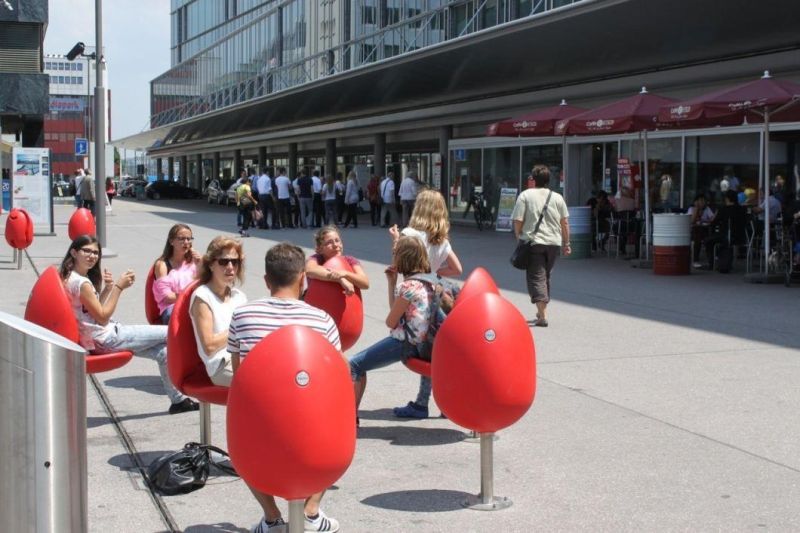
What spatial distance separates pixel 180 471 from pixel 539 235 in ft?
21.3

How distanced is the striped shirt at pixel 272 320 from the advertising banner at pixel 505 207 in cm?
2336

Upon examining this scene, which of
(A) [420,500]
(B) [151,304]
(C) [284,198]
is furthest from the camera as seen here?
(C) [284,198]

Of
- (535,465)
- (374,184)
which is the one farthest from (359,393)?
(374,184)

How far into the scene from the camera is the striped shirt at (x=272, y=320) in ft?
15.8

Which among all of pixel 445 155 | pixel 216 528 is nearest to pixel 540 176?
pixel 216 528

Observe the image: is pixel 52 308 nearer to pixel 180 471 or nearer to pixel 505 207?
pixel 180 471

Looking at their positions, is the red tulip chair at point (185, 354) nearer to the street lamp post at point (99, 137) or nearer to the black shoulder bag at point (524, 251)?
the black shoulder bag at point (524, 251)

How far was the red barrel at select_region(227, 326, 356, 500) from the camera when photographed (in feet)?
12.7

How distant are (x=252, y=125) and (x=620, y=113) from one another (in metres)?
38.8

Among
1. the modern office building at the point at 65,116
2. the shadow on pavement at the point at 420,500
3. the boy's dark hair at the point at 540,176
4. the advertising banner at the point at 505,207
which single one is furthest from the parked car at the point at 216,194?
the modern office building at the point at 65,116

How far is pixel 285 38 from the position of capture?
4809 centimetres

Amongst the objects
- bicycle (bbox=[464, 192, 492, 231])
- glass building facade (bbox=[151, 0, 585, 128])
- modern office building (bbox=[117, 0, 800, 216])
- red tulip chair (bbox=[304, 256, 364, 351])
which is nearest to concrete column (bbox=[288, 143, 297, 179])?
modern office building (bbox=[117, 0, 800, 216])

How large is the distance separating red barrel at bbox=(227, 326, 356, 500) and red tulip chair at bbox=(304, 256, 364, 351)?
2.91m

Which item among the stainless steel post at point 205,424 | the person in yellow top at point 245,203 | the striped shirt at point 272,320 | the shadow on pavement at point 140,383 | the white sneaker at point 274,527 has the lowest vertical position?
the shadow on pavement at point 140,383
